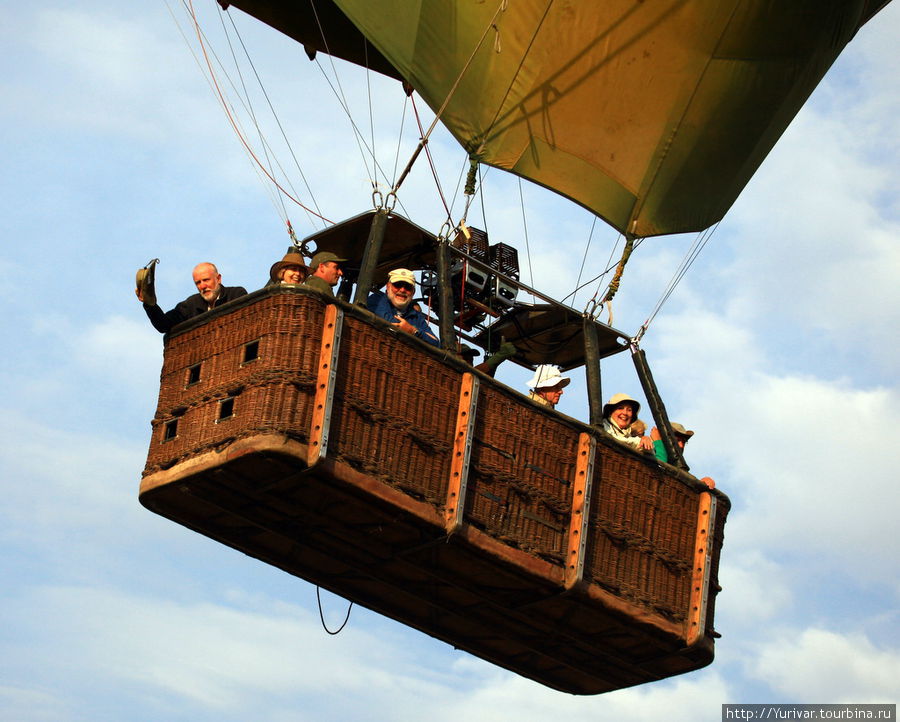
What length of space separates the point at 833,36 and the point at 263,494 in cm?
763

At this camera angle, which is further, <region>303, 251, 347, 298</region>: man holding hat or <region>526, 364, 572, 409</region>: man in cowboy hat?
<region>526, 364, 572, 409</region>: man in cowboy hat

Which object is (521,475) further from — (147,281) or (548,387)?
(147,281)

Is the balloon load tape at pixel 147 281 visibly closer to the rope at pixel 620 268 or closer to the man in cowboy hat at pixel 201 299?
the man in cowboy hat at pixel 201 299

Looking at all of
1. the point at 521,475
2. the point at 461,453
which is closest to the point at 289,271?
the point at 461,453

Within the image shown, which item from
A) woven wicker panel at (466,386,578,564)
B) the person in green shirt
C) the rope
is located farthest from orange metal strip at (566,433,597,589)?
the rope

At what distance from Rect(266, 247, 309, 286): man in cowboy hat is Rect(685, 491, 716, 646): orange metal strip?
13.6ft

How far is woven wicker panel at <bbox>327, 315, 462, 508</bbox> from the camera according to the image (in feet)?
48.7

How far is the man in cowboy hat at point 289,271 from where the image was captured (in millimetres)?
15258

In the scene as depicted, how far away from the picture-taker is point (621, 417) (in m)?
17.0

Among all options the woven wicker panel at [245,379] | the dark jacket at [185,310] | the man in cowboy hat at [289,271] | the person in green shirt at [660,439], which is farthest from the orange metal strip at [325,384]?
the person in green shirt at [660,439]

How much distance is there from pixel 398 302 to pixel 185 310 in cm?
164

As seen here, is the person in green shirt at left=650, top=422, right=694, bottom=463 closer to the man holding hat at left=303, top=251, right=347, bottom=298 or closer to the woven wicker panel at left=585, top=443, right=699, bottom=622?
the woven wicker panel at left=585, top=443, right=699, bottom=622

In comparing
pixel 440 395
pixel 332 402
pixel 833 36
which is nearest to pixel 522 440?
pixel 440 395

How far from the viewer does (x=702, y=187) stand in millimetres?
19391
